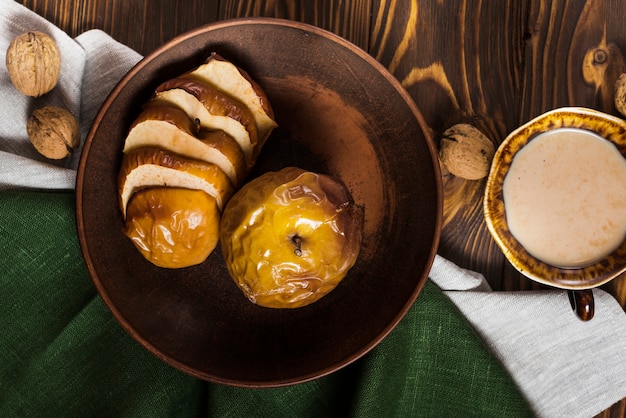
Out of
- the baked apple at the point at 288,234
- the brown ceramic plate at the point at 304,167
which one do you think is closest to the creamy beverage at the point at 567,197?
the brown ceramic plate at the point at 304,167

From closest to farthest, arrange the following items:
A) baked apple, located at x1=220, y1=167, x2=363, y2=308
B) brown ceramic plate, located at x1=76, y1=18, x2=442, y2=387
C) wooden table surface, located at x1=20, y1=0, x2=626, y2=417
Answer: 1. baked apple, located at x1=220, y1=167, x2=363, y2=308
2. brown ceramic plate, located at x1=76, y1=18, x2=442, y2=387
3. wooden table surface, located at x1=20, y1=0, x2=626, y2=417

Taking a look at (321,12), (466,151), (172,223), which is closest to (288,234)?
(172,223)

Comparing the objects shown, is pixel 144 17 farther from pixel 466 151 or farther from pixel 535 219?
pixel 535 219

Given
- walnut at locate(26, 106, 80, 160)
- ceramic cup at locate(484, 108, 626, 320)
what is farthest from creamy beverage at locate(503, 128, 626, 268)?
walnut at locate(26, 106, 80, 160)

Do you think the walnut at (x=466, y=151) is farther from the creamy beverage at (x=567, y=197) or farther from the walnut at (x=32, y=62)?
the walnut at (x=32, y=62)

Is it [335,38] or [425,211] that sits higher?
[335,38]

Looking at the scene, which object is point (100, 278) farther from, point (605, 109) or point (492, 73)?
point (605, 109)

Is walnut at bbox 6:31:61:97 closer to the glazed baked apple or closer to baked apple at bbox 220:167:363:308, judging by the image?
the glazed baked apple

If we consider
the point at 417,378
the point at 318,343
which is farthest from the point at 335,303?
the point at 417,378
